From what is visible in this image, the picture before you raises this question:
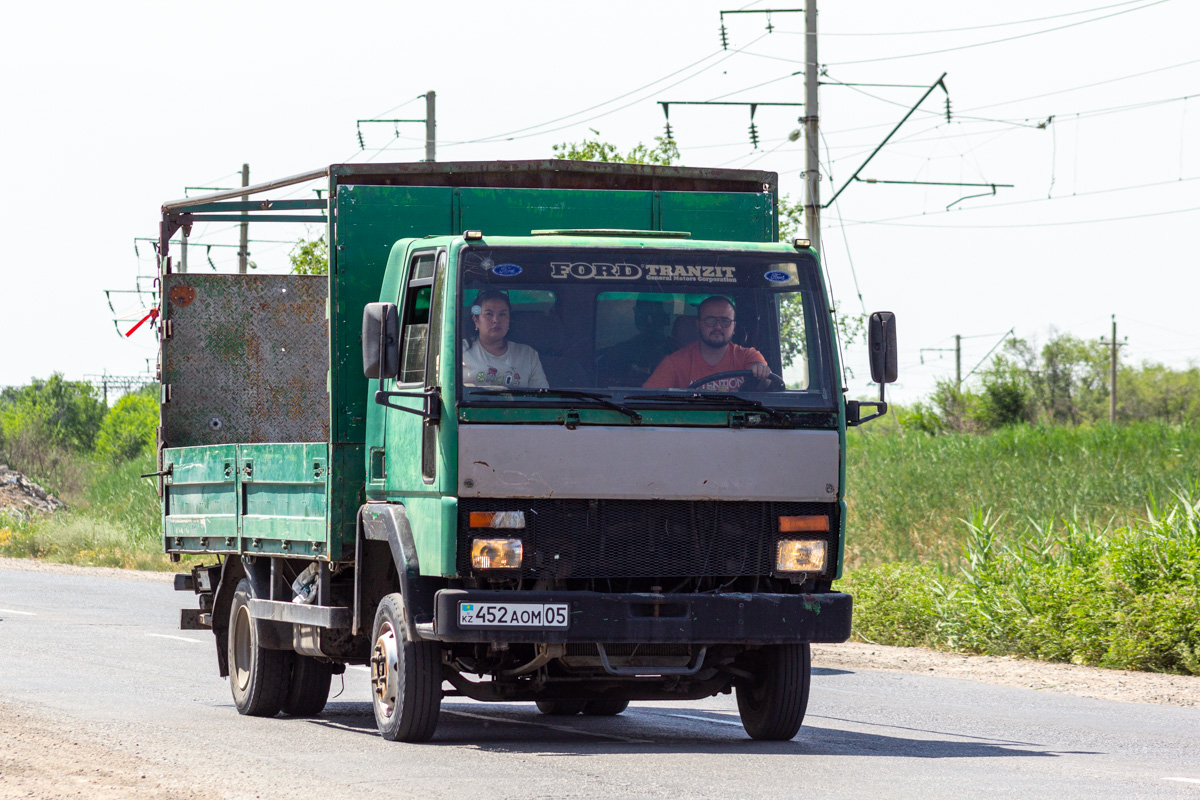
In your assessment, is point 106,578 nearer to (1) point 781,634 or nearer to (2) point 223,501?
(2) point 223,501

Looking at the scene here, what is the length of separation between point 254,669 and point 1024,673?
7.27 metres

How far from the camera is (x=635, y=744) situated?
9.55m

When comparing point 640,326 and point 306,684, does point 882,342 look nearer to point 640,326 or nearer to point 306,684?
point 640,326

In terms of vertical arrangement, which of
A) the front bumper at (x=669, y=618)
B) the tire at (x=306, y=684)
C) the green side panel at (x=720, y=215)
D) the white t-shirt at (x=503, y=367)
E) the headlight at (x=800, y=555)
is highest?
the green side panel at (x=720, y=215)

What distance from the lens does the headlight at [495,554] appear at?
8.39m

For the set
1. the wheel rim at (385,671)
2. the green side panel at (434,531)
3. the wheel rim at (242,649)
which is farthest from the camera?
the wheel rim at (242,649)

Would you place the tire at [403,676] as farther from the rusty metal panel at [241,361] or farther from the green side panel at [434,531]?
the rusty metal panel at [241,361]

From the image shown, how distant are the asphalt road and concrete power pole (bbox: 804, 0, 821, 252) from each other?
8.17 meters

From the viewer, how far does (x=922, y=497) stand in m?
26.9

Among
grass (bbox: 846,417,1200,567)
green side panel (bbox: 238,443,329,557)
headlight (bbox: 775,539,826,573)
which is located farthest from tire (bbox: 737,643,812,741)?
grass (bbox: 846,417,1200,567)

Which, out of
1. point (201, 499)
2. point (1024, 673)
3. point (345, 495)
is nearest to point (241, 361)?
point (201, 499)

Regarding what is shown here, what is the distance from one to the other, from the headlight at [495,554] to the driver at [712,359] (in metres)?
1.04

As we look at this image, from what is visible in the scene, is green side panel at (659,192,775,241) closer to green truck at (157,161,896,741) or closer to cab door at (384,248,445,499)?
green truck at (157,161,896,741)

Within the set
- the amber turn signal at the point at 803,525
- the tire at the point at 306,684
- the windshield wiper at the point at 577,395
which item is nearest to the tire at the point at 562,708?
the tire at the point at 306,684
